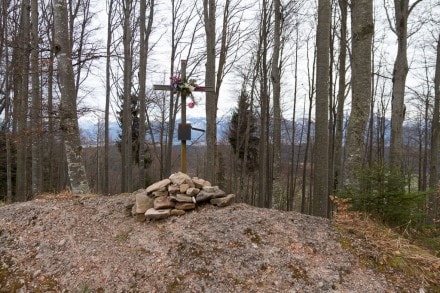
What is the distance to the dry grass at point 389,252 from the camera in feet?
8.87

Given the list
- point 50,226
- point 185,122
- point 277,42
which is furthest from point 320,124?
point 277,42

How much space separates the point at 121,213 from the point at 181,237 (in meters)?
1.22

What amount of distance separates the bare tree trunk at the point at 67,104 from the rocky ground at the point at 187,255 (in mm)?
1837

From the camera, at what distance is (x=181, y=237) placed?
3285 millimetres

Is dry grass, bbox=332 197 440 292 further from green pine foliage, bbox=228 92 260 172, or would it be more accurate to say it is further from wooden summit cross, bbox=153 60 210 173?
green pine foliage, bbox=228 92 260 172

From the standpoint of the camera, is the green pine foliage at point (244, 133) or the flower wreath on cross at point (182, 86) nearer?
the flower wreath on cross at point (182, 86)

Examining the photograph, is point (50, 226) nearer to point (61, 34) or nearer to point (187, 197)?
point (187, 197)

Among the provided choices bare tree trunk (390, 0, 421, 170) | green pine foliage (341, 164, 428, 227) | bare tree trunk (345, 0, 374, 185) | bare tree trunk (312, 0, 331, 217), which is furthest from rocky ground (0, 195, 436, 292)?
bare tree trunk (390, 0, 421, 170)

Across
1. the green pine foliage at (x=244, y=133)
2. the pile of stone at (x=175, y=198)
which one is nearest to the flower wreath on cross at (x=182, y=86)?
the pile of stone at (x=175, y=198)

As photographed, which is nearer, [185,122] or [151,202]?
[151,202]

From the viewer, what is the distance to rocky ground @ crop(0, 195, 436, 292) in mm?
2689

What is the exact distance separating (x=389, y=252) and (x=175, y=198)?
8.05 ft

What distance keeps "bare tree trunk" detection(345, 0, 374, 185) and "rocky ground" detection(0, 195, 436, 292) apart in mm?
1533

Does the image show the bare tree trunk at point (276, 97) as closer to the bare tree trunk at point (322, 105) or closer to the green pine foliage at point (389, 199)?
the bare tree trunk at point (322, 105)
